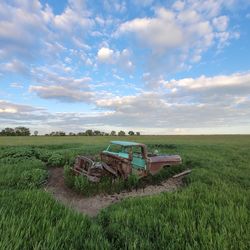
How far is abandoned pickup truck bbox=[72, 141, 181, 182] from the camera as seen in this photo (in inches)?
380

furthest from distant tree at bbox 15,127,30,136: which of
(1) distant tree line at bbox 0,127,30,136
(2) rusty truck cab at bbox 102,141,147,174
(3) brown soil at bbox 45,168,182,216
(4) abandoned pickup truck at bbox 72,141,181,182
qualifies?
(2) rusty truck cab at bbox 102,141,147,174

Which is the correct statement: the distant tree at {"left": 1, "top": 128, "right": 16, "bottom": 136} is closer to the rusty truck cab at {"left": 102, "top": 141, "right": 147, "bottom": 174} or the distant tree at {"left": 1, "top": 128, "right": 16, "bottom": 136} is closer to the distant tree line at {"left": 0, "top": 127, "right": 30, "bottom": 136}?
the distant tree line at {"left": 0, "top": 127, "right": 30, "bottom": 136}

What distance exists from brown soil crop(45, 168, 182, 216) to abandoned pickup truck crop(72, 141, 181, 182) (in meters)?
0.76

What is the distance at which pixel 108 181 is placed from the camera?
9.59m

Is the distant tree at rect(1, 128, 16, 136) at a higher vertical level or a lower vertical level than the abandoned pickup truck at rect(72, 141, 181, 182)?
higher

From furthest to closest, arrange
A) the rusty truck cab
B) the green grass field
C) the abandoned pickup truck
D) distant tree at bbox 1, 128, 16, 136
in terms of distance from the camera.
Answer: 1. distant tree at bbox 1, 128, 16, 136
2. the rusty truck cab
3. the abandoned pickup truck
4. the green grass field

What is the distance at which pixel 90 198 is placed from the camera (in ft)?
28.9

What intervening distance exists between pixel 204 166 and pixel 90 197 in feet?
23.2

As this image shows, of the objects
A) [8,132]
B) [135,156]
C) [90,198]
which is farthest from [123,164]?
[8,132]

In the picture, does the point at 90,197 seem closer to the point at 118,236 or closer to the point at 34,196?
the point at 34,196

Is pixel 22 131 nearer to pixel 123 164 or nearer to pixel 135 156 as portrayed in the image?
pixel 135 156

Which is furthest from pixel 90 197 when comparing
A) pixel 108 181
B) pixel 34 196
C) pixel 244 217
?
pixel 244 217

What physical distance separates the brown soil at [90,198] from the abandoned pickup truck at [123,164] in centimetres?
76

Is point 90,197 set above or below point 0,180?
below
